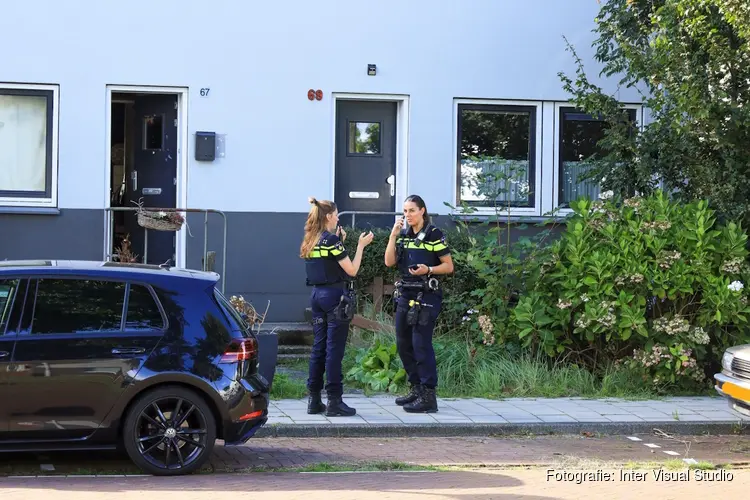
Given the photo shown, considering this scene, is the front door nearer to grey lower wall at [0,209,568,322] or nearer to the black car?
the black car

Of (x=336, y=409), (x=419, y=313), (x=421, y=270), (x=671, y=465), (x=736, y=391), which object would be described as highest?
(x=421, y=270)

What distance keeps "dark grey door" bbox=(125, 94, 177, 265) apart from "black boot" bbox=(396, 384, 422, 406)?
4.68 metres

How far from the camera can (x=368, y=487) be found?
6.96m

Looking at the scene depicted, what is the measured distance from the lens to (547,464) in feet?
26.1

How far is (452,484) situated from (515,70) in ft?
27.1

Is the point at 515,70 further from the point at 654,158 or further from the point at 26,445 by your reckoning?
the point at 26,445

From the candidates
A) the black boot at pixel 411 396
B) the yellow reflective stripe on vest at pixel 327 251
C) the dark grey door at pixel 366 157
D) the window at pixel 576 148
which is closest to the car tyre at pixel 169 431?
the yellow reflective stripe on vest at pixel 327 251

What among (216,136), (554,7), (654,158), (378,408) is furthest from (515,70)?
(378,408)

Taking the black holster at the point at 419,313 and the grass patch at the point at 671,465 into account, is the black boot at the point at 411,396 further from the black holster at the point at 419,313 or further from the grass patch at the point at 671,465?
the grass patch at the point at 671,465

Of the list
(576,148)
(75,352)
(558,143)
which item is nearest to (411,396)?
(75,352)

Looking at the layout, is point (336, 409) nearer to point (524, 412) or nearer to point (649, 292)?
point (524, 412)

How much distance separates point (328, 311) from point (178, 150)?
201 inches

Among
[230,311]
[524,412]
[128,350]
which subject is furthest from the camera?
[524,412]

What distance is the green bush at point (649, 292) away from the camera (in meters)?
10.6
